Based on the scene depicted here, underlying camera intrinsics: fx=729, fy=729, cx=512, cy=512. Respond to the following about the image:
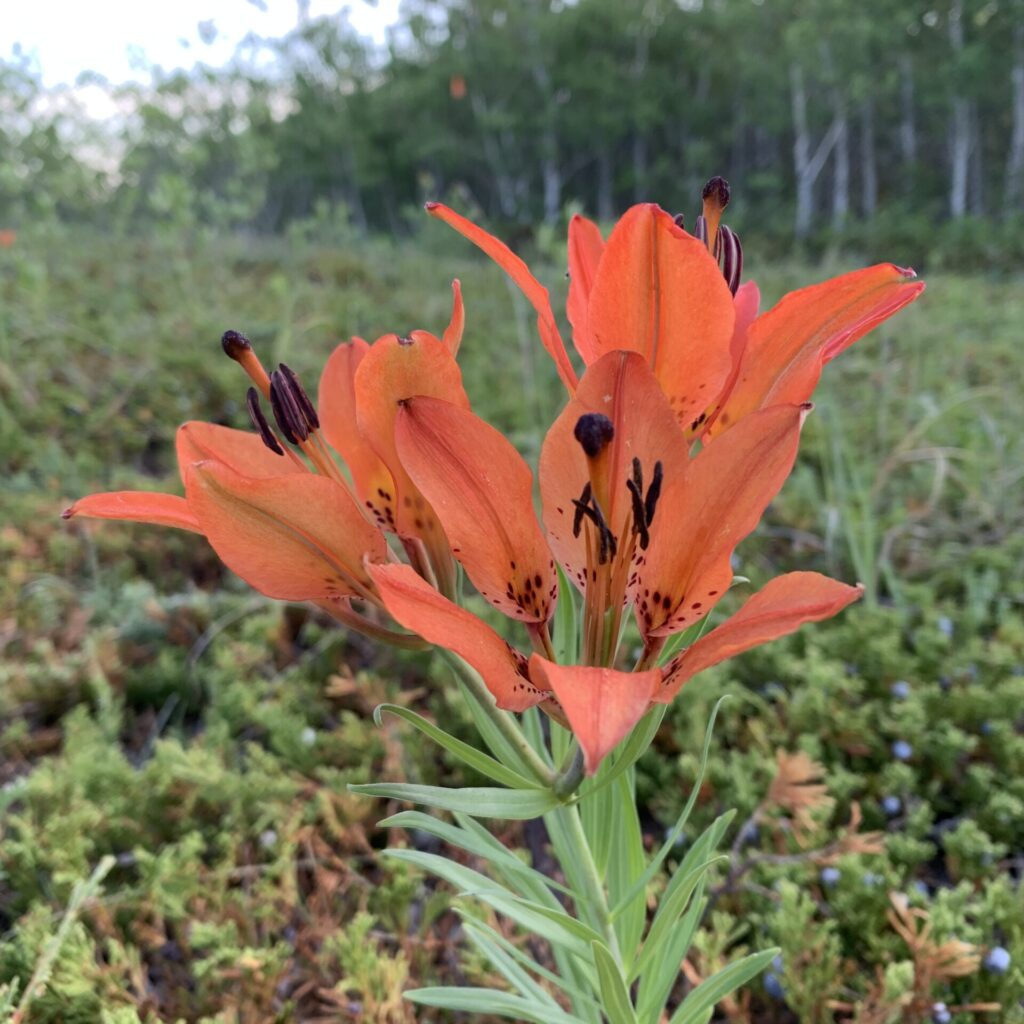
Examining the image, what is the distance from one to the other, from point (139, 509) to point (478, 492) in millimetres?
184

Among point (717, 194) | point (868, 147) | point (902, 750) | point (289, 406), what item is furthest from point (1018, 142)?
→ point (289, 406)

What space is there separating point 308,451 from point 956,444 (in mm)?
Answer: 2437

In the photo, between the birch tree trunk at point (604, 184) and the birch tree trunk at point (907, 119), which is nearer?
the birch tree trunk at point (907, 119)

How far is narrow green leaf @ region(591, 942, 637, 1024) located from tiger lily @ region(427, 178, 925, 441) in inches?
13.8

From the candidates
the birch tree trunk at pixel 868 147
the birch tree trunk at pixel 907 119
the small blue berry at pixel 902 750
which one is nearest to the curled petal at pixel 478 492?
the small blue berry at pixel 902 750

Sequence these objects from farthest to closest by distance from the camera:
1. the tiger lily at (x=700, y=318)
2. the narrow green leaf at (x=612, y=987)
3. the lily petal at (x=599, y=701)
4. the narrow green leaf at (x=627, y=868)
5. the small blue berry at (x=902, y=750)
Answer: the small blue berry at (x=902, y=750), the narrow green leaf at (x=627, y=868), the narrow green leaf at (x=612, y=987), the tiger lily at (x=700, y=318), the lily petal at (x=599, y=701)

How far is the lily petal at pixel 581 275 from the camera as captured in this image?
442mm

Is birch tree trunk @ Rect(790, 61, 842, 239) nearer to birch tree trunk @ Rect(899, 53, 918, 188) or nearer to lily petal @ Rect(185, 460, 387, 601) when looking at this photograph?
birch tree trunk @ Rect(899, 53, 918, 188)

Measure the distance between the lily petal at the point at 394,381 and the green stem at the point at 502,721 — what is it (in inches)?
5.0

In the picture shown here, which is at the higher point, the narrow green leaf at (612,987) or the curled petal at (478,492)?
the curled petal at (478,492)

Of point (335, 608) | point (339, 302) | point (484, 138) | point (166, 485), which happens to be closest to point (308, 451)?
point (335, 608)

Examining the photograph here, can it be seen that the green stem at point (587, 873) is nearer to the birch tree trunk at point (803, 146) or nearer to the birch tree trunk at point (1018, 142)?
the birch tree trunk at point (1018, 142)

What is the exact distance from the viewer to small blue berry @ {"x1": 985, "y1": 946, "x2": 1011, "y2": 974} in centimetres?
78

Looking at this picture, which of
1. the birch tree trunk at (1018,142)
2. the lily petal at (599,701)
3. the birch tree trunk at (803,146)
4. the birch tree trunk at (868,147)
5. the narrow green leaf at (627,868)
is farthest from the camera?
the birch tree trunk at (868,147)
